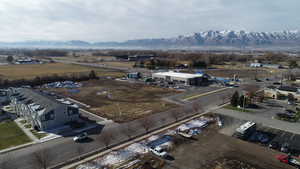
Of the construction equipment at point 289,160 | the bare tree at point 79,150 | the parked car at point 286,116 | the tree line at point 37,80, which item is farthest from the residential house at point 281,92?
the tree line at point 37,80

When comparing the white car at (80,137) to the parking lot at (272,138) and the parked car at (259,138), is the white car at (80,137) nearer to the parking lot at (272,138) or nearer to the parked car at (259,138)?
the parking lot at (272,138)

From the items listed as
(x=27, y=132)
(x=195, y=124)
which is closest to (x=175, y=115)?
(x=195, y=124)

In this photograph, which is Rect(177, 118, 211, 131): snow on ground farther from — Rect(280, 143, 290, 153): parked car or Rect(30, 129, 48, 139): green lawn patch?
Rect(30, 129, 48, 139): green lawn patch

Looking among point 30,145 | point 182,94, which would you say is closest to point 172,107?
point 182,94

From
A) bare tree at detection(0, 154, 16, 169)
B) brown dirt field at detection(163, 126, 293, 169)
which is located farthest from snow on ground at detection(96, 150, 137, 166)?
bare tree at detection(0, 154, 16, 169)

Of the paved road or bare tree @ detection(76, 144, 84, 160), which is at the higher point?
the paved road

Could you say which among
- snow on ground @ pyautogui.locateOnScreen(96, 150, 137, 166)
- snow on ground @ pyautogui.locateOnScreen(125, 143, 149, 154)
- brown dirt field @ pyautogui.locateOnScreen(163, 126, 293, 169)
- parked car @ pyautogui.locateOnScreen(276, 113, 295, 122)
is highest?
parked car @ pyautogui.locateOnScreen(276, 113, 295, 122)
